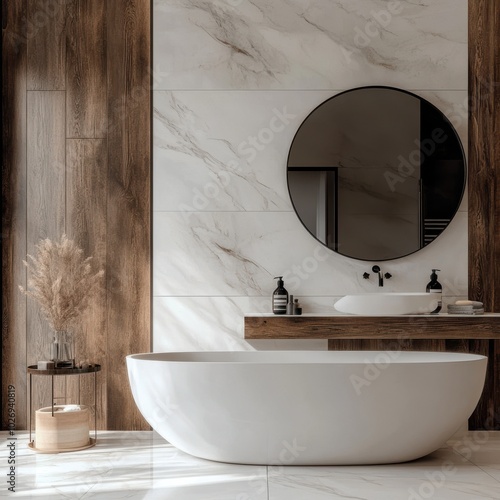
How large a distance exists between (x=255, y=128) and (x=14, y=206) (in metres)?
1.61

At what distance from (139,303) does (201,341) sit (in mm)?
460

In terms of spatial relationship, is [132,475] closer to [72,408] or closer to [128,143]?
[72,408]

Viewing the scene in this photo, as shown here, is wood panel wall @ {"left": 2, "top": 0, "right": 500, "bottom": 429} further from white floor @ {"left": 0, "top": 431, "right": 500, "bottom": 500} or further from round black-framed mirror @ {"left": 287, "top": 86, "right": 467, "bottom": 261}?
white floor @ {"left": 0, "top": 431, "right": 500, "bottom": 500}

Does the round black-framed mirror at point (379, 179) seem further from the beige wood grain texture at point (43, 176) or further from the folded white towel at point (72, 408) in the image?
the folded white towel at point (72, 408)

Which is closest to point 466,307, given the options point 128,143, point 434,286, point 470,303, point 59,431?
point 470,303

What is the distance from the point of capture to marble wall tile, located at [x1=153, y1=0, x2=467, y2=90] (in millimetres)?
4289

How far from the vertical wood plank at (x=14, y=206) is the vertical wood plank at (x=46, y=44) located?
5cm

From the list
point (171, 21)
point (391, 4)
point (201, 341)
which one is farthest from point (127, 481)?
point (391, 4)

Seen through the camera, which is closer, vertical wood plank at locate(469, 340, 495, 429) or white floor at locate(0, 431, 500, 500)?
white floor at locate(0, 431, 500, 500)

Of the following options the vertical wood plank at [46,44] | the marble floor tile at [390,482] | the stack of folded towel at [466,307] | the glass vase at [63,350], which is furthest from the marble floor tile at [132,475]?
the vertical wood plank at [46,44]

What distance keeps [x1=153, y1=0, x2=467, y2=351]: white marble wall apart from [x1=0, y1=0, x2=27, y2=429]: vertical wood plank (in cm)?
85

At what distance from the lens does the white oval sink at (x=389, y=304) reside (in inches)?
151

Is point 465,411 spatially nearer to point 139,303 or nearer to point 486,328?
point 486,328

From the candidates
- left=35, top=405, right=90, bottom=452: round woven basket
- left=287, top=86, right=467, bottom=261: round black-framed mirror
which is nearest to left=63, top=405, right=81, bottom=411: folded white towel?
left=35, top=405, right=90, bottom=452: round woven basket
